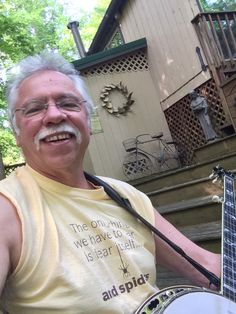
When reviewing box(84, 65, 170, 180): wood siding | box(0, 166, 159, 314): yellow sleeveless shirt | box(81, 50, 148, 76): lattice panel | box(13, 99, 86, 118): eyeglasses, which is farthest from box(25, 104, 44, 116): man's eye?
box(81, 50, 148, 76): lattice panel

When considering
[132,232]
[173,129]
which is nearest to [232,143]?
[173,129]

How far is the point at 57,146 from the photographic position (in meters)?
1.31

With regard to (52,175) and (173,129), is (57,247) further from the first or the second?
(173,129)

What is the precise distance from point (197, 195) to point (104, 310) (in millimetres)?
3552

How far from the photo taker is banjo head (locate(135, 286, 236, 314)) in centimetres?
117

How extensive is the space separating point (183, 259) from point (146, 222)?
0.27m

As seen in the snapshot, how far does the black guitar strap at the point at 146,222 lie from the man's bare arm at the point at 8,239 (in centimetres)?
42

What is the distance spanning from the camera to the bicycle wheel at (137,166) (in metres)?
8.38

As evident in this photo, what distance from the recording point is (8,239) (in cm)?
106

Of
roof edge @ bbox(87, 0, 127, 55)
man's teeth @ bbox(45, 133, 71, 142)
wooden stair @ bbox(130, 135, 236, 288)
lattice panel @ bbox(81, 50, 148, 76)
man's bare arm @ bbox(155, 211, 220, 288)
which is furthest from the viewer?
roof edge @ bbox(87, 0, 127, 55)

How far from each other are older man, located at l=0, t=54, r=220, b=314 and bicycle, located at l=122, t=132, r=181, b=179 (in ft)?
22.3

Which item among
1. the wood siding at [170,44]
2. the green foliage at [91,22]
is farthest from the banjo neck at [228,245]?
the green foliage at [91,22]

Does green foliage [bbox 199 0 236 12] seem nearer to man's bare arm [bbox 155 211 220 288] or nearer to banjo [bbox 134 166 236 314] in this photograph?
man's bare arm [bbox 155 211 220 288]

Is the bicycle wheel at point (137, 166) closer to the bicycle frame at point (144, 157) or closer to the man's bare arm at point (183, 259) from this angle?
the bicycle frame at point (144, 157)
